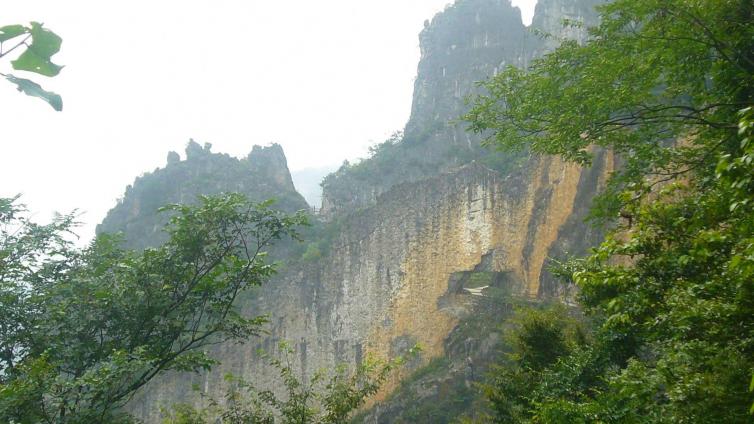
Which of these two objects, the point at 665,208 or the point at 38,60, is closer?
the point at 38,60

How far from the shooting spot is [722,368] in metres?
3.39

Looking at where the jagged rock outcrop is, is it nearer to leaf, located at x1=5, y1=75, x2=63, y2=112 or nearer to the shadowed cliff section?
the shadowed cliff section

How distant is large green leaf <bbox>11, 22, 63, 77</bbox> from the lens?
1591 millimetres

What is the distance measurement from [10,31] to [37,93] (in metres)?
0.17

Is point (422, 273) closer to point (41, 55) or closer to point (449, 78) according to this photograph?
point (41, 55)

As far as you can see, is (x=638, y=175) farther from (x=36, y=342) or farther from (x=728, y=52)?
(x=36, y=342)

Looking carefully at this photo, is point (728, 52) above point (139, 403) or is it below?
above

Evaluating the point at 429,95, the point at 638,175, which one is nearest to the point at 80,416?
the point at 638,175

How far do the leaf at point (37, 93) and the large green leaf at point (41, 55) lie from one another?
1.8 inches

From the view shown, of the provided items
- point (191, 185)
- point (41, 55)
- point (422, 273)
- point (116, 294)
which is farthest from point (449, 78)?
point (41, 55)

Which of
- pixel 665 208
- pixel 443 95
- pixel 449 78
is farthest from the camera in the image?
pixel 449 78

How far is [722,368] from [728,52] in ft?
8.14

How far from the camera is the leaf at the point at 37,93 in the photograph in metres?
1.56

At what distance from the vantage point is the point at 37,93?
5.17ft
